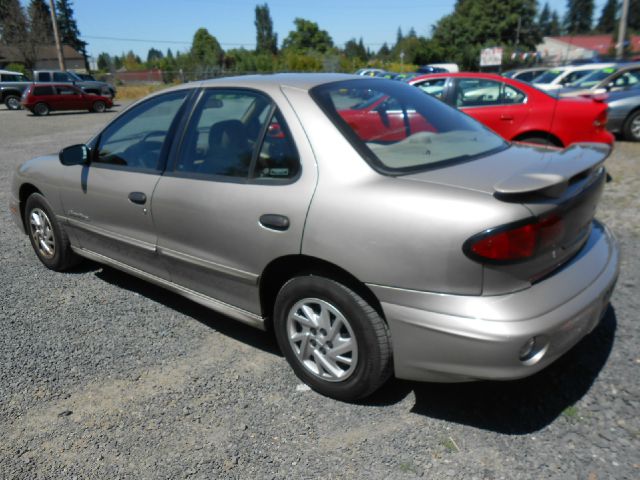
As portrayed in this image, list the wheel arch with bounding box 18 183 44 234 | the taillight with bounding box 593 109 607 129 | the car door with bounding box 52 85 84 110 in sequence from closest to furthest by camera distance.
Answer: the wheel arch with bounding box 18 183 44 234 < the taillight with bounding box 593 109 607 129 < the car door with bounding box 52 85 84 110

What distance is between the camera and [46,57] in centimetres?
6366

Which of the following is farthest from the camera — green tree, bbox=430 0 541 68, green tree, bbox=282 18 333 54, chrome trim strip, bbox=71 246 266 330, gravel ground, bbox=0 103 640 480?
green tree, bbox=282 18 333 54

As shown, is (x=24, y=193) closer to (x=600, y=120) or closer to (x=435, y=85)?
(x=435, y=85)

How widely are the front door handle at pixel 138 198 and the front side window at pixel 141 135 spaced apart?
0.58 ft

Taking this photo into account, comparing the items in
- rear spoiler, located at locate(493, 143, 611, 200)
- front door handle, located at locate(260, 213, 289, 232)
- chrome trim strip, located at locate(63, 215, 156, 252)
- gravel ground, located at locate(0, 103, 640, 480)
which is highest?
rear spoiler, located at locate(493, 143, 611, 200)

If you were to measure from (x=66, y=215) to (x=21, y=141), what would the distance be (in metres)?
12.5

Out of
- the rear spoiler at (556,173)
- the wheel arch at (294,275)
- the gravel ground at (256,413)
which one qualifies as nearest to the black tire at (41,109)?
the gravel ground at (256,413)

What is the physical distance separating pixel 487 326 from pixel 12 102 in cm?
3154

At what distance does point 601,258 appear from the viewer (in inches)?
104

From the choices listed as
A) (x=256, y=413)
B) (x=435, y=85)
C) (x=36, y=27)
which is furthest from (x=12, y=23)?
(x=256, y=413)

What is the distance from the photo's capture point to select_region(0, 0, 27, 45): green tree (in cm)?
4606

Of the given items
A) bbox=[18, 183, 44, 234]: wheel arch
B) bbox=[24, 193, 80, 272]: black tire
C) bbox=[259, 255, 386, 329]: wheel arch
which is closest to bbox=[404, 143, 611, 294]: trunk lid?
bbox=[259, 255, 386, 329]: wheel arch

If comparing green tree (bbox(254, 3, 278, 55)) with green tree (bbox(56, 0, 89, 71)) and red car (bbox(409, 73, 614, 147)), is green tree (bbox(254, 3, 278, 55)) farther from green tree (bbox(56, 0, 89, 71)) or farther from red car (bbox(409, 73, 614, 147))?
red car (bbox(409, 73, 614, 147))

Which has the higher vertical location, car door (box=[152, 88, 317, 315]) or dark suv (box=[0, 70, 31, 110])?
car door (box=[152, 88, 317, 315])
